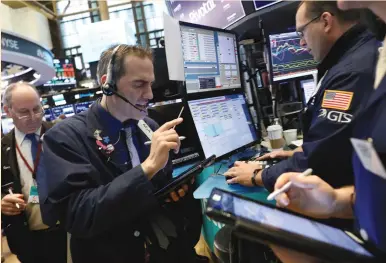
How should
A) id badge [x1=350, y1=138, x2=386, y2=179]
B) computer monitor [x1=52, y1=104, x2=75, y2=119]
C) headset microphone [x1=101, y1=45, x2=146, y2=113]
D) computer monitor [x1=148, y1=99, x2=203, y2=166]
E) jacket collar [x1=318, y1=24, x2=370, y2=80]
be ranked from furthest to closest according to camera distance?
Result: computer monitor [x1=52, y1=104, x2=75, y2=119], computer monitor [x1=148, y1=99, x2=203, y2=166], headset microphone [x1=101, y1=45, x2=146, y2=113], jacket collar [x1=318, y1=24, x2=370, y2=80], id badge [x1=350, y1=138, x2=386, y2=179]

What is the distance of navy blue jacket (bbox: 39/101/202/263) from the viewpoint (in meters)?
1.10

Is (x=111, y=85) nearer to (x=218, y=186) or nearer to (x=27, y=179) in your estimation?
(x=218, y=186)

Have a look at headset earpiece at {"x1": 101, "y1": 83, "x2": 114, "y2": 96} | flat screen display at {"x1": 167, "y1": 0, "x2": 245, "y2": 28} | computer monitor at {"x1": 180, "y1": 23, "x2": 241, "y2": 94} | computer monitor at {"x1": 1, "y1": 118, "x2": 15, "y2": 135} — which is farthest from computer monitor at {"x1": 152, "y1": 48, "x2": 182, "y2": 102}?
computer monitor at {"x1": 1, "y1": 118, "x2": 15, "y2": 135}

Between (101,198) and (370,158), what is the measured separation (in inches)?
33.6

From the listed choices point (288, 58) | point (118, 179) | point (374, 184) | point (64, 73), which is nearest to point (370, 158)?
point (374, 184)

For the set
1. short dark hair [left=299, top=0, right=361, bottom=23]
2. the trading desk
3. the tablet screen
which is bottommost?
the trading desk

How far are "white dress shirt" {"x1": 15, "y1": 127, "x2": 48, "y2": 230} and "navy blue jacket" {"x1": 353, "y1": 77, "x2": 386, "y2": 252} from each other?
1.73 metres

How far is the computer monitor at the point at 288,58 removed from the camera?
8.46 feet

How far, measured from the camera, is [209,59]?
6.43 ft

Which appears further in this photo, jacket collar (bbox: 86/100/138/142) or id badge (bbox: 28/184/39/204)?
id badge (bbox: 28/184/39/204)

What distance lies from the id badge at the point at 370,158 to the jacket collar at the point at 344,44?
0.81 m

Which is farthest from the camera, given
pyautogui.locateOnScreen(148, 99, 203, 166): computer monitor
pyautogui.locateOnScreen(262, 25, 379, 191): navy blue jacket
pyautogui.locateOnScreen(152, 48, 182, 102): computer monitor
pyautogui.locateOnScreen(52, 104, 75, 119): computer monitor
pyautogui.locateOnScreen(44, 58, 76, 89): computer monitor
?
pyautogui.locateOnScreen(44, 58, 76, 89): computer monitor

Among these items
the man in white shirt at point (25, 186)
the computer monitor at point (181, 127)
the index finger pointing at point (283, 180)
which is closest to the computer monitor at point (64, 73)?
the man in white shirt at point (25, 186)

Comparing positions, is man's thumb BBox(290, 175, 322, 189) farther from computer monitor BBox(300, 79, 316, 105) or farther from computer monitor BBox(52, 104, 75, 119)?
computer monitor BBox(52, 104, 75, 119)
